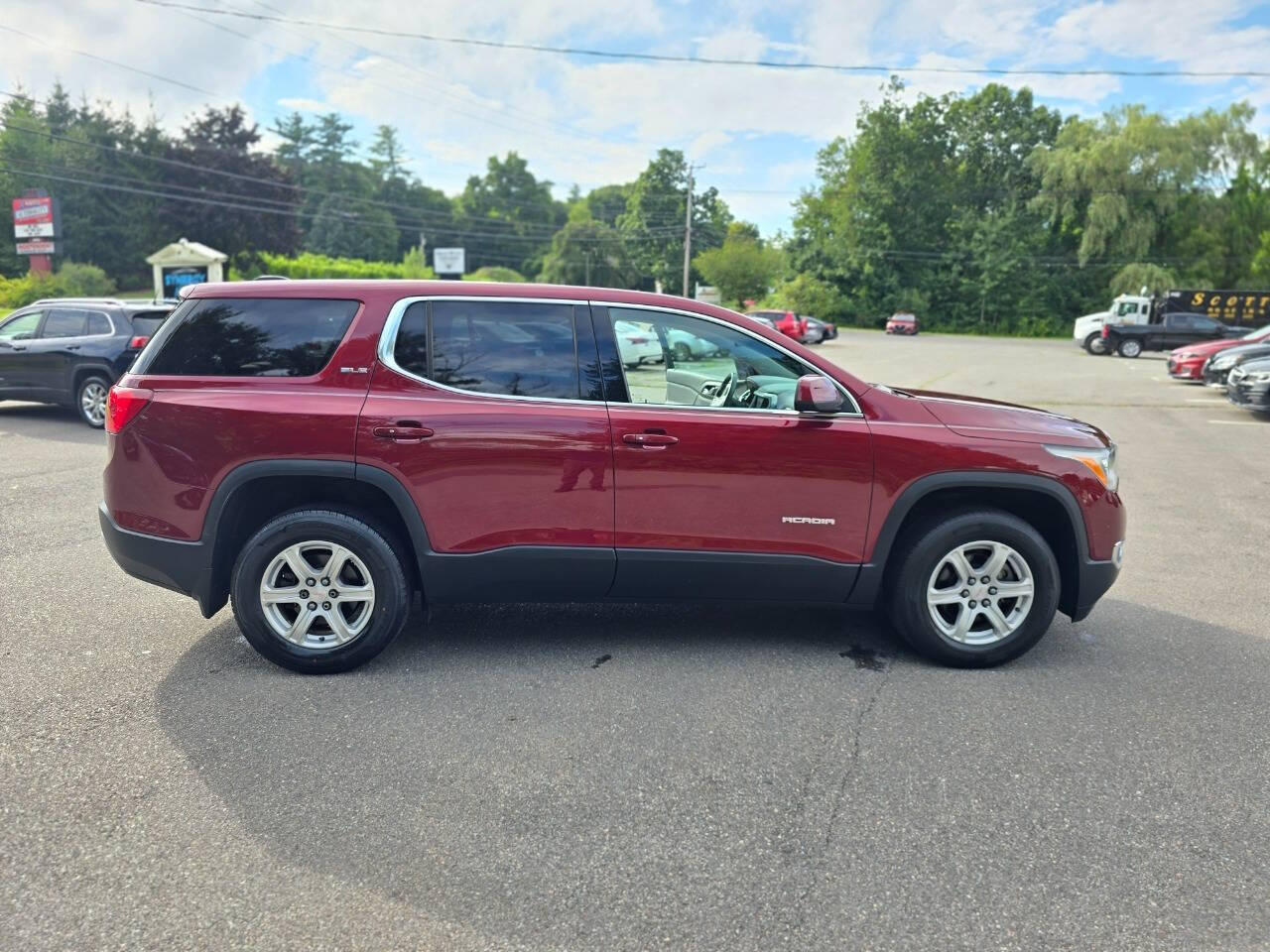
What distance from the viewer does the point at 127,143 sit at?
60.8 m

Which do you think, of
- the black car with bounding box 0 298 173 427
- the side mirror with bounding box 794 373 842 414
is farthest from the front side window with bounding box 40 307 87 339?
the side mirror with bounding box 794 373 842 414

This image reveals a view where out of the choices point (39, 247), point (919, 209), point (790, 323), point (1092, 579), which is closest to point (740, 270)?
point (919, 209)

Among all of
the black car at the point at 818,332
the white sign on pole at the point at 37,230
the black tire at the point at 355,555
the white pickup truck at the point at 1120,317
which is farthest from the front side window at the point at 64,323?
the white pickup truck at the point at 1120,317

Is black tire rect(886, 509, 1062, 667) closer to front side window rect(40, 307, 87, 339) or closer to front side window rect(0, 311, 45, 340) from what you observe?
front side window rect(40, 307, 87, 339)

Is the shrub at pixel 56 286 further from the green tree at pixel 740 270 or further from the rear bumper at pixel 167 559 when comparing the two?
the green tree at pixel 740 270

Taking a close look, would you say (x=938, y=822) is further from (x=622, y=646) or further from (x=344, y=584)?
(x=344, y=584)

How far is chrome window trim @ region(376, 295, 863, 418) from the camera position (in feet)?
13.5

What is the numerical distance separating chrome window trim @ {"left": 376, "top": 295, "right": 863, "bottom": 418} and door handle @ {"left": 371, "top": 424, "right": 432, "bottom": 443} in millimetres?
228

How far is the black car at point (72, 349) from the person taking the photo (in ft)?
39.4

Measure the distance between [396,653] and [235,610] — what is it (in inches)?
30.3

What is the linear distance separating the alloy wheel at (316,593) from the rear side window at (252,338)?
2.74ft

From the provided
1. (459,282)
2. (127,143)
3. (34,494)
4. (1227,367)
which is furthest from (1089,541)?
(127,143)

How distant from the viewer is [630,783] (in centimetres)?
320

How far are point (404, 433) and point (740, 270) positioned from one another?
69632 millimetres
